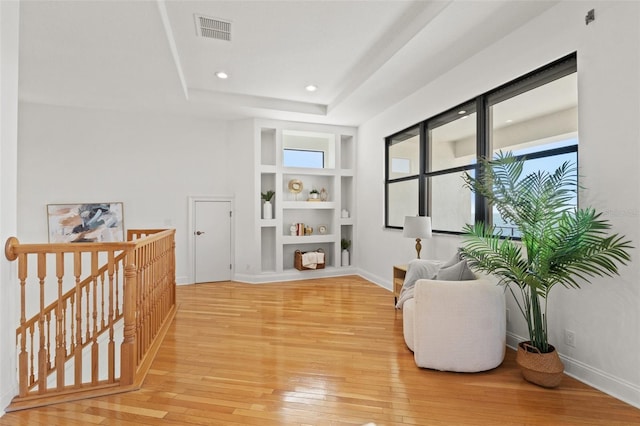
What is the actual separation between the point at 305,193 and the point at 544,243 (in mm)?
4578

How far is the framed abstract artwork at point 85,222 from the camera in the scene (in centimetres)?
493

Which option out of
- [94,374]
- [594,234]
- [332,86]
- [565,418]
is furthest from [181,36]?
[565,418]

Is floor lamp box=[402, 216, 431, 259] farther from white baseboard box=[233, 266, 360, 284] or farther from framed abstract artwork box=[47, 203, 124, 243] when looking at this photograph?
framed abstract artwork box=[47, 203, 124, 243]

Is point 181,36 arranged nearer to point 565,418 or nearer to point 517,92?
point 517,92

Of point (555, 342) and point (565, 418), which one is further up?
point (555, 342)

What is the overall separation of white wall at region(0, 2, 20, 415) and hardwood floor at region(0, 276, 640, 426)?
31cm

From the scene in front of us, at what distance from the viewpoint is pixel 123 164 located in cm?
536

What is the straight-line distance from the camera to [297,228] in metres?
6.10

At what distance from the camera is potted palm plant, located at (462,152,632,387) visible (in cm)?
214

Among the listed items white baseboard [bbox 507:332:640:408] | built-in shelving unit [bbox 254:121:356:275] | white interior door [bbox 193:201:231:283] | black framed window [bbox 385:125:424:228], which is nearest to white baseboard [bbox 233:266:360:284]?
built-in shelving unit [bbox 254:121:356:275]

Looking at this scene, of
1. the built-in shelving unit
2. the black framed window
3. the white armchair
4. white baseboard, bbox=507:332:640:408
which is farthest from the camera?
the built-in shelving unit

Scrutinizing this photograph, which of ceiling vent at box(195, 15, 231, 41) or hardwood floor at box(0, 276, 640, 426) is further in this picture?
ceiling vent at box(195, 15, 231, 41)

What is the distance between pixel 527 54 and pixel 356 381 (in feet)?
10.6

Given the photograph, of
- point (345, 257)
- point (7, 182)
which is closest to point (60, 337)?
point (7, 182)
